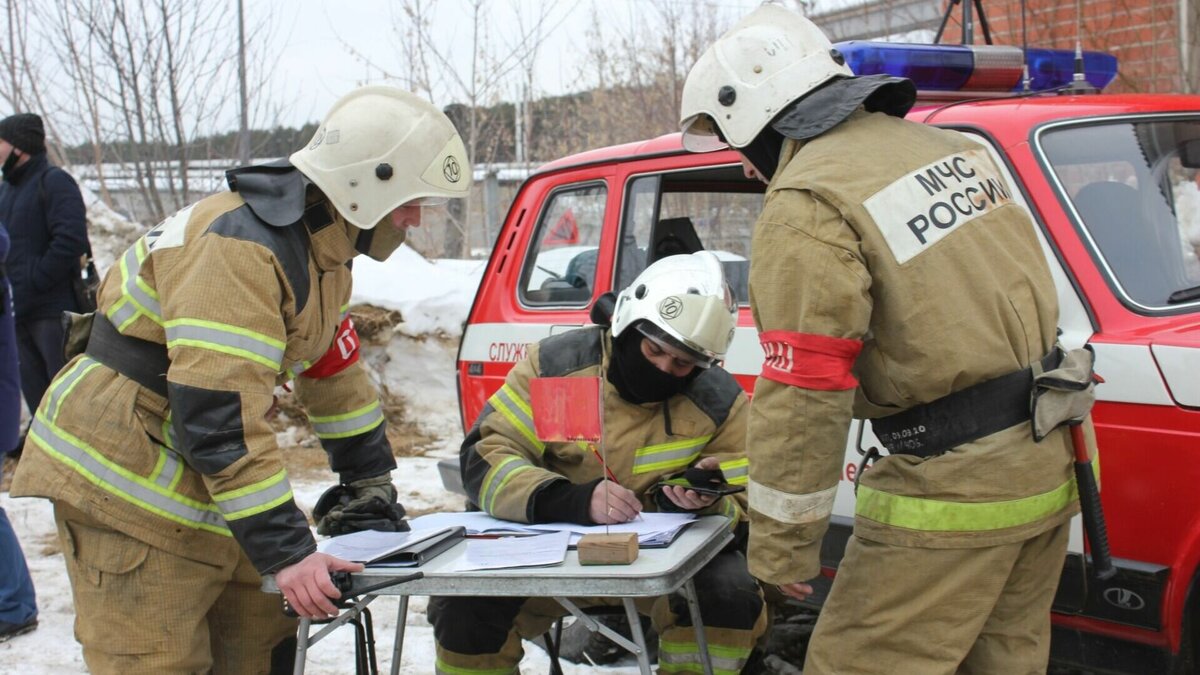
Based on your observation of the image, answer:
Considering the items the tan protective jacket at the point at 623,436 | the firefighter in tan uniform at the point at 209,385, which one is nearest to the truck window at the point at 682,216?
the tan protective jacket at the point at 623,436

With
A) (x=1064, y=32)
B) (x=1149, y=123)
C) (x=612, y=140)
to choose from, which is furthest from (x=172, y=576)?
(x=612, y=140)

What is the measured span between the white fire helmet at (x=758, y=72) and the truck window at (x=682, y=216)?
1737mm

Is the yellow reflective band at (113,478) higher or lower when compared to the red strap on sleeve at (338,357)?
lower

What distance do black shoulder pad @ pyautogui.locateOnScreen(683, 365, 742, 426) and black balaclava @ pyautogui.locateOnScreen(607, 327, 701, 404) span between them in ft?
0.11

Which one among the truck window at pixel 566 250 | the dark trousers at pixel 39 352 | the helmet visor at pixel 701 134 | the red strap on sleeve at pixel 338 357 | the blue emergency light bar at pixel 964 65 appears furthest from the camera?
the dark trousers at pixel 39 352

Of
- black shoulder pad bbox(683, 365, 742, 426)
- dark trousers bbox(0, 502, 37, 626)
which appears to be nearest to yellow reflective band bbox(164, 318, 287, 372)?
black shoulder pad bbox(683, 365, 742, 426)

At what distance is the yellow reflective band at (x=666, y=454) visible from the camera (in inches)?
122

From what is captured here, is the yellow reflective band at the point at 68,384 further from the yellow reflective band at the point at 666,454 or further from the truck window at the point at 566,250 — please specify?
the truck window at the point at 566,250

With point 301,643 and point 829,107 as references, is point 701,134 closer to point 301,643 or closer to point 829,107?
point 829,107

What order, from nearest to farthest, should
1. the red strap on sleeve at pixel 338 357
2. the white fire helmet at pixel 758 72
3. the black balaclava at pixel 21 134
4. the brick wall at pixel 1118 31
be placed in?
the white fire helmet at pixel 758 72 < the red strap on sleeve at pixel 338 357 < the black balaclava at pixel 21 134 < the brick wall at pixel 1118 31

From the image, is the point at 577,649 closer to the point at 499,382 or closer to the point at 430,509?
the point at 499,382

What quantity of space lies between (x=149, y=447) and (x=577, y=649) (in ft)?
6.65

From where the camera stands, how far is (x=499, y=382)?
4699mm

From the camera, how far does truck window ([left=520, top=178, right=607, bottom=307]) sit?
4.61 meters
